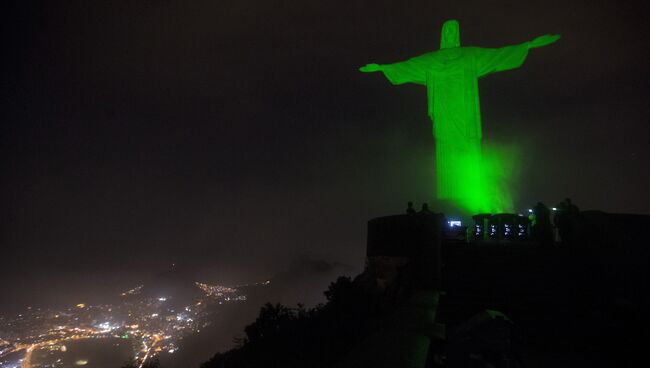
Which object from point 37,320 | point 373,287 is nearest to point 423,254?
point 373,287

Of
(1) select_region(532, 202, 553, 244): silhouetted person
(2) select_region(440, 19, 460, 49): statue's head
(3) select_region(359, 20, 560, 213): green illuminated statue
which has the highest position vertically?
(2) select_region(440, 19, 460, 49): statue's head

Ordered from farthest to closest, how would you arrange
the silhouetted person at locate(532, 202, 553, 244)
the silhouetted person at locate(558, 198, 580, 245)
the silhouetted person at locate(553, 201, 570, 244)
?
the silhouetted person at locate(532, 202, 553, 244), the silhouetted person at locate(553, 201, 570, 244), the silhouetted person at locate(558, 198, 580, 245)

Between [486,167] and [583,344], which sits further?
[486,167]

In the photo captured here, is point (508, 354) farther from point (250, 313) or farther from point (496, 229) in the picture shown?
point (250, 313)

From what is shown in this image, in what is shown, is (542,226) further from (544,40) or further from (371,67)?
(371,67)

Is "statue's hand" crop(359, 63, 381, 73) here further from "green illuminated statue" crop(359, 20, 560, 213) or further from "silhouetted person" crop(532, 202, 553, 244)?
"silhouetted person" crop(532, 202, 553, 244)

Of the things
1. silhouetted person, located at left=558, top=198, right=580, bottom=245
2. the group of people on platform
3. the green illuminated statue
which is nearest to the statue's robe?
the green illuminated statue
